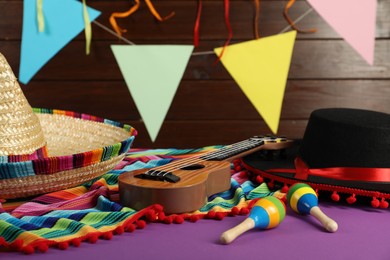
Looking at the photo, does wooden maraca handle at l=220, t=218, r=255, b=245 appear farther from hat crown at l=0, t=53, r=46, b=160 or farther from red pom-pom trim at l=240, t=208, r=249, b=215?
hat crown at l=0, t=53, r=46, b=160

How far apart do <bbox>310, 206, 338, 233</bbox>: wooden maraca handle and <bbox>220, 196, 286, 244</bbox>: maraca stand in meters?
0.05

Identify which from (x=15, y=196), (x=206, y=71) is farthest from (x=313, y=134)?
(x=206, y=71)

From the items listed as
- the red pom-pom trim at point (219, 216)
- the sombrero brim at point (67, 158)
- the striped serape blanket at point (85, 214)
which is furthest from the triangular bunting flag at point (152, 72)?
the red pom-pom trim at point (219, 216)

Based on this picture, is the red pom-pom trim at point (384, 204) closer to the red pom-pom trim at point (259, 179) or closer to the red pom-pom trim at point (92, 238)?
the red pom-pom trim at point (259, 179)

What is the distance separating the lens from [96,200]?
0.87 m

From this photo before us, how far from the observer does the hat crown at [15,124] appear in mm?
892

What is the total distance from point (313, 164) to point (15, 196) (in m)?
0.52

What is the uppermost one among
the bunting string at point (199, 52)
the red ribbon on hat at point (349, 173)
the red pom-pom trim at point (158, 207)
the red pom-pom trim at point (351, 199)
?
the bunting string at point (199, 52)

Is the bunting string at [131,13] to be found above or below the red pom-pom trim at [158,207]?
above

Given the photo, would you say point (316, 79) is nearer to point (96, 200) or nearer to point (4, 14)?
point (4, 14)

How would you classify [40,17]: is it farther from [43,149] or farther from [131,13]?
[43,149]

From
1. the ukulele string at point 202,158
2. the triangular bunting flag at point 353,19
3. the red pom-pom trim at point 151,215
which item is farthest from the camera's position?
the triangular bunting flag at point 353,19

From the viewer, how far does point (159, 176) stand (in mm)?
813

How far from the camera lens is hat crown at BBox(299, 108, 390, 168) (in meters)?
0.86
